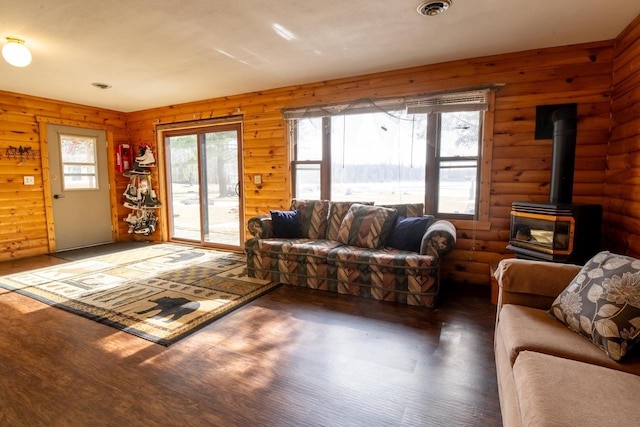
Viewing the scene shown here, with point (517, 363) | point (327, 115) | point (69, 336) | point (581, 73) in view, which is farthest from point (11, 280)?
point (581, 73)

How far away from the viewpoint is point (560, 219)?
8.18 feet

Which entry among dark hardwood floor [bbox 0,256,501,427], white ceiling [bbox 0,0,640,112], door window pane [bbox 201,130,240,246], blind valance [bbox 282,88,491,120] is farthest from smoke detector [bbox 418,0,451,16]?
door window pane [bbox 201,130,240,246]

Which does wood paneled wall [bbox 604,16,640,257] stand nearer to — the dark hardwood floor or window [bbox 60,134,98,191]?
the dark hardwood floor

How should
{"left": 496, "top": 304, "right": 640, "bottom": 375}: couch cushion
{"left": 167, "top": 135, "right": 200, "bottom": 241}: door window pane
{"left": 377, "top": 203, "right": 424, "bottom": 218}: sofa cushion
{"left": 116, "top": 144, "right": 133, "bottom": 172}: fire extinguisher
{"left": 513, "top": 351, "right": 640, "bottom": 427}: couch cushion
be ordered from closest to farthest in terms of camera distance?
{"left": 513, "top": 351, "right": 640, "bottom": 427}: couch cushion
{"left": 496, "top": 304, "right": 640, "bottom": 375}: couch cushion
{"left": 377, "top": 203, "right": 424, "bottom": 218}: sofa cushion
{"left": 167, "top": 135, "right": 200, "bottom": 241}: door window pane
{"left": 116, "top": 144, "right": 133, "bottom": 172}: fire extinguisher

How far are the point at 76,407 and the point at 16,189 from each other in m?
4.65

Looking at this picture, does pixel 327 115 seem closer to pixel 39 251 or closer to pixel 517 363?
pixel 517 363

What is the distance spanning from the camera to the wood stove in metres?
2.49

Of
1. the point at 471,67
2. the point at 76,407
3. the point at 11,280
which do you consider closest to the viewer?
the point at 76,407

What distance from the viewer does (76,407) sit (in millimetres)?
1650

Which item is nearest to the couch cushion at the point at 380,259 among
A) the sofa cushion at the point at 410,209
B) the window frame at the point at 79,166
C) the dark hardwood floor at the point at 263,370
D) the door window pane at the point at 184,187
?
the dark hardwood floor at the point at 263,370

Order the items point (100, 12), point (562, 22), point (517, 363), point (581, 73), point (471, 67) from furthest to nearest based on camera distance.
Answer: point (471, 67) → point (581, 73) → point (562, 22) → point (100, 12) → point (517, 363)

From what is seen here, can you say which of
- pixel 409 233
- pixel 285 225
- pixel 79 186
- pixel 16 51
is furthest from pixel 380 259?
pixel 79 186

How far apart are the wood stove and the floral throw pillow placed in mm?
947

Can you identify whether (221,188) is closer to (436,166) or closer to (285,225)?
(285,225)
